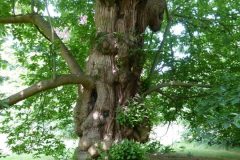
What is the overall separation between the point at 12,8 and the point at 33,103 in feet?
6.24

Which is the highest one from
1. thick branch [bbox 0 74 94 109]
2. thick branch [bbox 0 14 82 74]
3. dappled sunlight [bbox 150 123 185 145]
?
thick branch [bbox 0 14 82 74]

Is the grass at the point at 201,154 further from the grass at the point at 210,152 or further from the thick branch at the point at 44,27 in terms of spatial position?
the thick branch at the point at 44,27

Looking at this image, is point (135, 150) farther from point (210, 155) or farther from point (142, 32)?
point (210, 155)

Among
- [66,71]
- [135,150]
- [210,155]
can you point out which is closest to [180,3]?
[66,71]

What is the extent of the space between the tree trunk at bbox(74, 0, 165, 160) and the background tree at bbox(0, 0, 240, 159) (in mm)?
16

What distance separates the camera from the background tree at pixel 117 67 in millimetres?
5828

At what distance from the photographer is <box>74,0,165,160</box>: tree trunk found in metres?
5.83

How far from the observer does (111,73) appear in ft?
19.9

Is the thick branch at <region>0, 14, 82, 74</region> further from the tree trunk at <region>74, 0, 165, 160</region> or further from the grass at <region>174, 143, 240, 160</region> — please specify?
the grass at <region>174, 143, 240, 160</region>

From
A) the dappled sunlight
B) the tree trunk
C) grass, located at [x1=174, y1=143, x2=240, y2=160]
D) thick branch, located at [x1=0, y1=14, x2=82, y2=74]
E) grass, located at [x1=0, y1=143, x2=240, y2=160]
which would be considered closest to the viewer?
the tree trunk

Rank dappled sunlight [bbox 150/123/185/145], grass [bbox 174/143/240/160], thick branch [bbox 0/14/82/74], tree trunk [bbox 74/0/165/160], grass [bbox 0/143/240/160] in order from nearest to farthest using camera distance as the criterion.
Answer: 1. tree trunk [bbox 74/0/165/160]
2. thick branch [bbox 0/14/82/74]
3. dappled sunlight [bbox 150/123/185/145]
4. grass [bbox 0/143/240/160]
5. grass [bbox 174/143/240/160]

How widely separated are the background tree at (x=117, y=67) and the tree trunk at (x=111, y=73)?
0.05 ft

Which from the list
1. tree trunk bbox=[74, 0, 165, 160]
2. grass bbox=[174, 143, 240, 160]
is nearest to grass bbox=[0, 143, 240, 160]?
grass bbox=[174, 143, 240, 160]

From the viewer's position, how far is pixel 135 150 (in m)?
5.21
